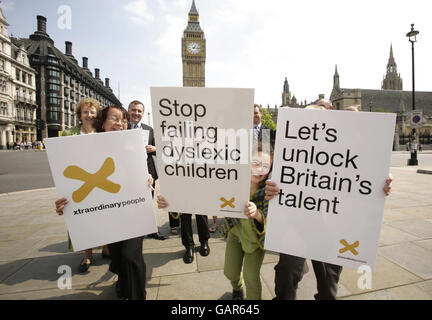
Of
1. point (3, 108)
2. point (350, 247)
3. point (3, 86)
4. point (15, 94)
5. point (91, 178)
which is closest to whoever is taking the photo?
point (350, 247)

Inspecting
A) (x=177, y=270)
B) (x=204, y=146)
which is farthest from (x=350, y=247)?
(x=177, y=270)

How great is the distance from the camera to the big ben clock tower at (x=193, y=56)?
8300 cm

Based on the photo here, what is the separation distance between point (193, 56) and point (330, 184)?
90.6m

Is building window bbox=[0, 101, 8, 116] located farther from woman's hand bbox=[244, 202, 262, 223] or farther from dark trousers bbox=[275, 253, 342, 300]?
dark trousers bbox=[275, 253, 342, 300]

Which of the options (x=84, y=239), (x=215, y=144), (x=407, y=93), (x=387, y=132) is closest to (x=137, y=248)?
(x=84, y=239)

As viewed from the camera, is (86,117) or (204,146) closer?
(204,146)

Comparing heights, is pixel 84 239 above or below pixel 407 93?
below

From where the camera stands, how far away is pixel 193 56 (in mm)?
83438

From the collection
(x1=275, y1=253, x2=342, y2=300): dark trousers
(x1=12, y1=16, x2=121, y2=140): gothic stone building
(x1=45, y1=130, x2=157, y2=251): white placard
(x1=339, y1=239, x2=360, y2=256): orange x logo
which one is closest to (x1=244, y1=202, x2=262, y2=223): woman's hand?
(x1=275, y1=253, x2=342, y2=300): dark trousers

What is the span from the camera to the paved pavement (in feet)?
7.28

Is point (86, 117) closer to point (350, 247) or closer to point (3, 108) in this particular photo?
point (350, 247)
